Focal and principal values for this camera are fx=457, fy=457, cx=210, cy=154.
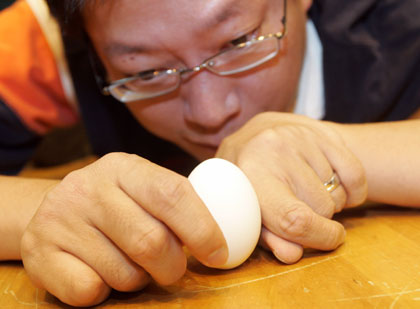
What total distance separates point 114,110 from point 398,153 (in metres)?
0.89

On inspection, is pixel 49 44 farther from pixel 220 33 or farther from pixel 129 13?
pixel 220 33

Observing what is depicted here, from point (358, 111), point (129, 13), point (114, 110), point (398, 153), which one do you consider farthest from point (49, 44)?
point (398, 153)

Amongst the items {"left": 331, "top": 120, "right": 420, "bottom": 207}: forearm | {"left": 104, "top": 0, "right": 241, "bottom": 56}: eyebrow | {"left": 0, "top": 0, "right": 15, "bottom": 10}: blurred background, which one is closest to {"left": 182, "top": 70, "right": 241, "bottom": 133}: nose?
{"left": 104, "top": 0, "right": 241, "bottom": 56}: eyebrow

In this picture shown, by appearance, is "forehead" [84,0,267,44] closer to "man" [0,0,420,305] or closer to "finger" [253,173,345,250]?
"man" [0,0,420,305]

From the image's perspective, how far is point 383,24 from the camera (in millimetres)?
1065

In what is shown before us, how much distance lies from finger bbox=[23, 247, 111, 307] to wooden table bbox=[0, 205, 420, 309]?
0.09 ft

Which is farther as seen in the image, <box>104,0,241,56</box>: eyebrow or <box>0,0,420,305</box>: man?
<box>104,0,241,56</box>: eyebrow

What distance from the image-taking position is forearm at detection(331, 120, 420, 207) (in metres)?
0.70

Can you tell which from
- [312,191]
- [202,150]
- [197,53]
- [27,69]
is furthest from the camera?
[27,69]

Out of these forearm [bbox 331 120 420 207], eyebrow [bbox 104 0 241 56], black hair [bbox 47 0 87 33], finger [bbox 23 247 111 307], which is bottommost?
forearm [bbox 331 120 420 207]

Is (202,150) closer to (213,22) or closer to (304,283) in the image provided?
(213,22)

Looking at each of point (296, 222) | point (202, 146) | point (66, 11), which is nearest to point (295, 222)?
point (296, 222)

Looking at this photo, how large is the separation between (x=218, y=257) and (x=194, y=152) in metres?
0.60

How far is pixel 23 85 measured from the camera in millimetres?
1238
